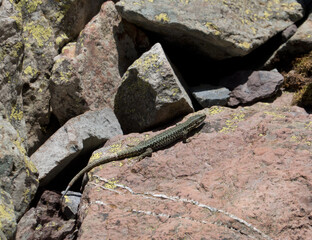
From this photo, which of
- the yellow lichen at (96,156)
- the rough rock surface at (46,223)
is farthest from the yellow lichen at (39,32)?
the rough rock surface at (46,223)

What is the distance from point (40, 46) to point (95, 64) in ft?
4.24

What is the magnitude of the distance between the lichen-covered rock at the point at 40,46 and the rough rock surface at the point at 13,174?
1.76 meters

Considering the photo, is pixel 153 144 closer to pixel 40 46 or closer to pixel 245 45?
pixel 245 45

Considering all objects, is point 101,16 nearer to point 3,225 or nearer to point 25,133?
point 25,133

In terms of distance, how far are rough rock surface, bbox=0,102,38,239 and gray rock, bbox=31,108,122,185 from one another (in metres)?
0.76

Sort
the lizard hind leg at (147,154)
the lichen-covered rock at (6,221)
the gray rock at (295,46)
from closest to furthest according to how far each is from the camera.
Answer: the lichen-covered rock at (6,221) < the lizard hind leg at (147,154) < the gray rock at (295,46)

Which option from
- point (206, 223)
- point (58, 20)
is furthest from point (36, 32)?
point (206, 223)

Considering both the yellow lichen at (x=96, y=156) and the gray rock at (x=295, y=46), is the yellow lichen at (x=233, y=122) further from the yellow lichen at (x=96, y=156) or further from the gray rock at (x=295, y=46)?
the yellow lichen at (x=96, y=156)

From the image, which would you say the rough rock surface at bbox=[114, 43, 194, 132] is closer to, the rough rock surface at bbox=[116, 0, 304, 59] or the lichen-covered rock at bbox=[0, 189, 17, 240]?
the rough rock surface at bbox=[116, 0, 304, 59]

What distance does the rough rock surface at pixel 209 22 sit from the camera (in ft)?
25.6

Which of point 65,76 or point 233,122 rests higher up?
point 65,76

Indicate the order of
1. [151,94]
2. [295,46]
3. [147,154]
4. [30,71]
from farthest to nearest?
[295,46] → [30,71] → [151,94] → [147,154]

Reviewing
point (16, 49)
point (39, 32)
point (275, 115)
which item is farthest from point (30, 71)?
point (275, 115)

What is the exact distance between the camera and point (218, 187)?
5.70m
